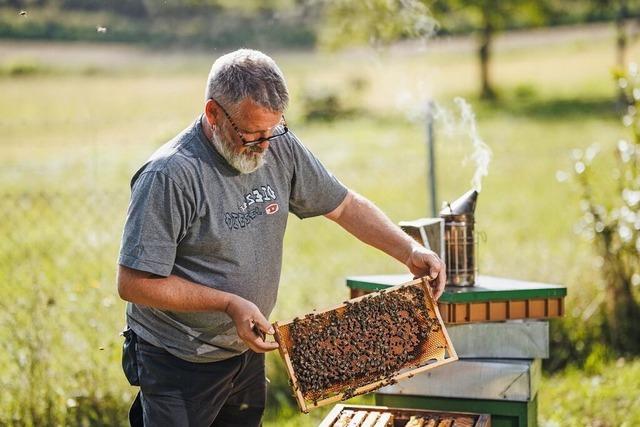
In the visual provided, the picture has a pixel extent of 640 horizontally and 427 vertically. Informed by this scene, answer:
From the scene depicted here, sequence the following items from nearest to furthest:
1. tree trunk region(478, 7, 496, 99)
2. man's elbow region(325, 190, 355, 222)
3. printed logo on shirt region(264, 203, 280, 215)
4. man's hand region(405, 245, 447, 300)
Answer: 1. printed logo on shirt region(264, 203, 280, 215)
2. man's hand region(405, 245, 447, 300)
3. man's elbow region(325, 190, 355, 222)
4. tree trunk region(478, 7, 496, 99)

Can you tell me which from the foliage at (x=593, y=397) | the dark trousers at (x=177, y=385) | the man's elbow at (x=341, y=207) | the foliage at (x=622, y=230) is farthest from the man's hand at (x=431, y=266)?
the foliage at (x=622, y=230)

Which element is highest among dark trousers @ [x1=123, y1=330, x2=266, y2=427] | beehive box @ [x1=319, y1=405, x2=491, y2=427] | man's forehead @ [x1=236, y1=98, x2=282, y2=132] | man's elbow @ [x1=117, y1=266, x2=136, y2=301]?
man's forehead @ [x1=236, y1=98, x2=282, y2=132]

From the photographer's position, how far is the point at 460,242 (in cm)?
425

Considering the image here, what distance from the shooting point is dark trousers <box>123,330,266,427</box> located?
3447 mm

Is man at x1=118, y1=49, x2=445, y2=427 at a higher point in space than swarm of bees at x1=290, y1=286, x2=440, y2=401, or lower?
higher

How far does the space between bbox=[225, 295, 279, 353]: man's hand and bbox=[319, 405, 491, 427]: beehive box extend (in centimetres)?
70

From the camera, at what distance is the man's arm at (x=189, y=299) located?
3.13 meters

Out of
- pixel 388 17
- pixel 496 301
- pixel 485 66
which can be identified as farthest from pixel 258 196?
pixel 485 66

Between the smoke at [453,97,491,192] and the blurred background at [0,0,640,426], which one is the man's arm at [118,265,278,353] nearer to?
the blurred background at [0,0,640,426]

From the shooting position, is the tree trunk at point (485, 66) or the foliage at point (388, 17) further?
the tree trunk at point (485, 66)

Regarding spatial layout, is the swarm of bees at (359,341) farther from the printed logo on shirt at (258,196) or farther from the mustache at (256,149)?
the mustache at (256,149)

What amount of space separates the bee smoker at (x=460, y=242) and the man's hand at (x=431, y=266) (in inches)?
19.6

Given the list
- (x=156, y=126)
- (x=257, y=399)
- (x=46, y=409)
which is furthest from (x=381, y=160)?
(x=257, y=399)

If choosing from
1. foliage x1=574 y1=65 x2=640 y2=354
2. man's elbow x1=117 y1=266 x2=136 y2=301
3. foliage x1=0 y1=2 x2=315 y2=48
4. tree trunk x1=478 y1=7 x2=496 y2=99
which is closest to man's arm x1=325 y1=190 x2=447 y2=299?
man's elbow x1=117 y1=266 x2=136 y2=301
